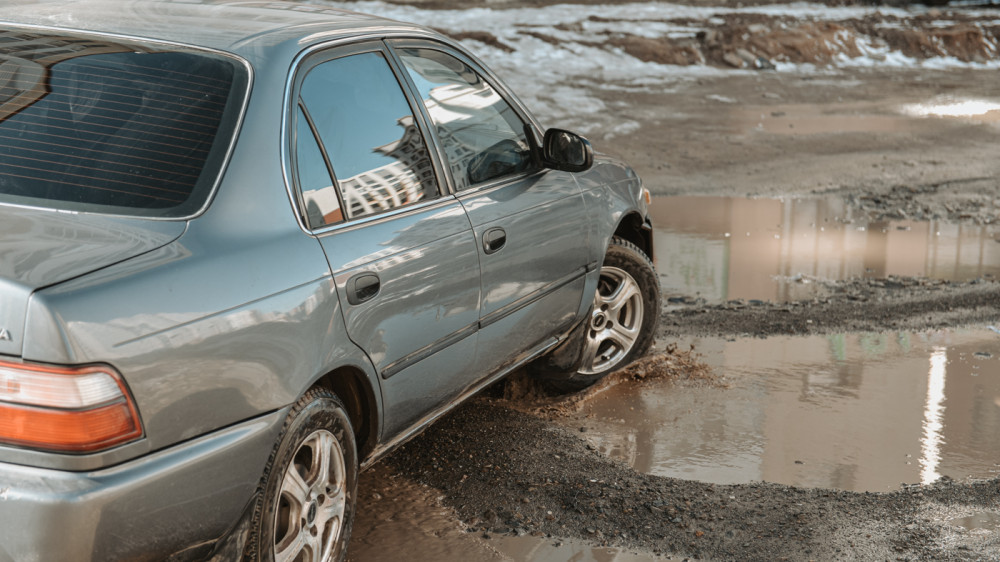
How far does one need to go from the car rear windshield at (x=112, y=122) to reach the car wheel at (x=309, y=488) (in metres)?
0.66

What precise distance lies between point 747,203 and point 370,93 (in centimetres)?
663

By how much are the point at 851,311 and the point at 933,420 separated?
1.65m

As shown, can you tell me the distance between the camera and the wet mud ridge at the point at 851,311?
6234mm

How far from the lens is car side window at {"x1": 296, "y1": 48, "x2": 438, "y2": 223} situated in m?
3.17

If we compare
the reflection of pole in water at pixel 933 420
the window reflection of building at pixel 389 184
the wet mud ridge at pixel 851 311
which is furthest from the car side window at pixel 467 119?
the wet mud ridge at pixel 851 311

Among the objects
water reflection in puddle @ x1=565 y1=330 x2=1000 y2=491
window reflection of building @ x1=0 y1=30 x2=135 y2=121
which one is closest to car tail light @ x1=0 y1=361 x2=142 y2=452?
window reflection of building @ x1=0 y1=30 x2=135 y2=121

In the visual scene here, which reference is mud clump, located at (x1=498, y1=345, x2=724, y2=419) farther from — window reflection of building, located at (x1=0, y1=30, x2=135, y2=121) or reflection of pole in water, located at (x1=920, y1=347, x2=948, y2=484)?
window reflection of building, located at (x1=0, y1=30, x2=135, y2=121)

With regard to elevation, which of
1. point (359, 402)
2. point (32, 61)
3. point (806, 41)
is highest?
point (32, 61)

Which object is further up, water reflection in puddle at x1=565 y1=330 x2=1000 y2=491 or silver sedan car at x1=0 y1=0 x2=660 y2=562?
silver sedan car at x1=0 y1=0 x2=660 y2=562

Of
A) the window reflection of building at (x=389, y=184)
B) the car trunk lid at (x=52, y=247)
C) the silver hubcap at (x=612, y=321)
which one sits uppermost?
the car trunk lid at (x=52, y=247)

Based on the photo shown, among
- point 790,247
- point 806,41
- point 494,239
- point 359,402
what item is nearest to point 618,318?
point 494,239

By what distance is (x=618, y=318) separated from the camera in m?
5.31

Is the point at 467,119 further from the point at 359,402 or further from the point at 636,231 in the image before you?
the point at 636,231

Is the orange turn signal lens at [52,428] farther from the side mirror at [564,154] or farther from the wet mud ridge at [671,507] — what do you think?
the side mirror at [564,154]
